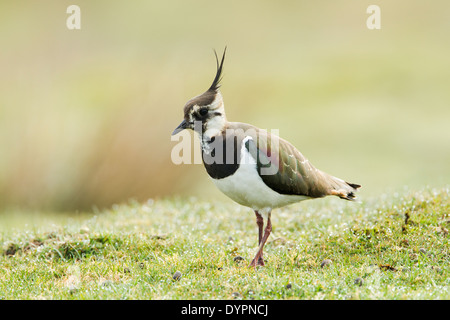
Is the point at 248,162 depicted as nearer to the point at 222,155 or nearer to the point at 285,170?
the point at 222,155

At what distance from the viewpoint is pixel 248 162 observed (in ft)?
19.5

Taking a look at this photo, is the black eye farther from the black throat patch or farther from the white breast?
the white breast

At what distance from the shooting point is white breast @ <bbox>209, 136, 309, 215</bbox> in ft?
19.4

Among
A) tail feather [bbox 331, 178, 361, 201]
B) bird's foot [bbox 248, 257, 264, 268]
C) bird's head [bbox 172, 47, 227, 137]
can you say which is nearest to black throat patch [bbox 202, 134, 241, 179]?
bird's head [bbox 172, 47, 227, 137]

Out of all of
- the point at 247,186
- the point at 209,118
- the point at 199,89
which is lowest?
the point at 247,186

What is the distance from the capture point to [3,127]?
12.6 metres

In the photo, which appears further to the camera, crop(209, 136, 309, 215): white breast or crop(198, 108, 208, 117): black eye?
crop(198, 108, 208, 117): black eye

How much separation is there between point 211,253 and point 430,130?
11.3m

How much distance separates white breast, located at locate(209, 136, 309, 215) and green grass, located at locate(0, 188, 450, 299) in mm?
685

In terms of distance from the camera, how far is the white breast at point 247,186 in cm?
592

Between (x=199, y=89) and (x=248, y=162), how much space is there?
6.69 m

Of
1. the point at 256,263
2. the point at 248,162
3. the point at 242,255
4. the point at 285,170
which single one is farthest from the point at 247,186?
the point at 242,255

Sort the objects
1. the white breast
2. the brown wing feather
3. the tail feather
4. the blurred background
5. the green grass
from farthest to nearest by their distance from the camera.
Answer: the blurred background → the tail feather → the brown wing feather → the white breast → the green grass
